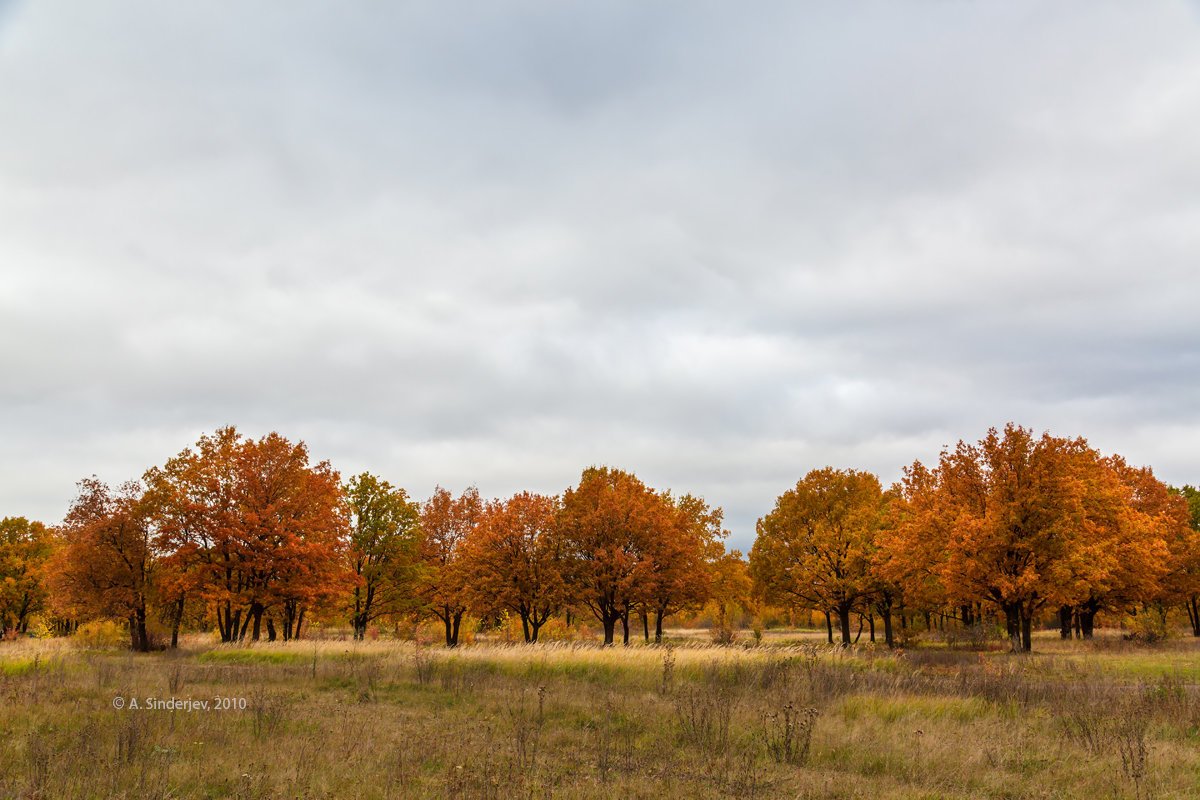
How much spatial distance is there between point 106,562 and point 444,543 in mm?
20400

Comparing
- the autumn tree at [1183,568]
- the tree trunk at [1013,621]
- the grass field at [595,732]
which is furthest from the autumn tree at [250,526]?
the autumn tree at [1183,568]

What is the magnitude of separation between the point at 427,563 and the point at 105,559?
1845cm

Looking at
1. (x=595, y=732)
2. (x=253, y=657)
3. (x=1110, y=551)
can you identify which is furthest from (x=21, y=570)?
(x=1110, y=551)

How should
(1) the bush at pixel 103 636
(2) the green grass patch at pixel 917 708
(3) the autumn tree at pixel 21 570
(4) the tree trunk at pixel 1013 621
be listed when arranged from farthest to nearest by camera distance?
(3) the autumn tree at pixel 21 570, (1) the bush at pixel 103 636, (4) the tree trunk at pixel 1013 621, (2) the green grass patch at pixel 917 708

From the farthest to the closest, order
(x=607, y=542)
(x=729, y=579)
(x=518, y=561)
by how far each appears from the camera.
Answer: (x=729, y=579)
(x=607, y=542)
(x=518, y=561)

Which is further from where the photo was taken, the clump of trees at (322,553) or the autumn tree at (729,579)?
the autumn tree at (729,579)

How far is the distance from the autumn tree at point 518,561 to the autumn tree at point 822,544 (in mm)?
16282

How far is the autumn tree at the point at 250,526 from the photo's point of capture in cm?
3189

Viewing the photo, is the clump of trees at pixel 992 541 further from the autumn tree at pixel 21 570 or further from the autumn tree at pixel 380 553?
the autumn tree at pixel 21 570

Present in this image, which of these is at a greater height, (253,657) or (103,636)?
(253,657)

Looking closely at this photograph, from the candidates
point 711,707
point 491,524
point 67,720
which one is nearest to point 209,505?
point 491,524

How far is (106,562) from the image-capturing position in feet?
106

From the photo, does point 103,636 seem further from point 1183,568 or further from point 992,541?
point 1183,568

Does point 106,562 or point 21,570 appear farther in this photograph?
point 21,570
